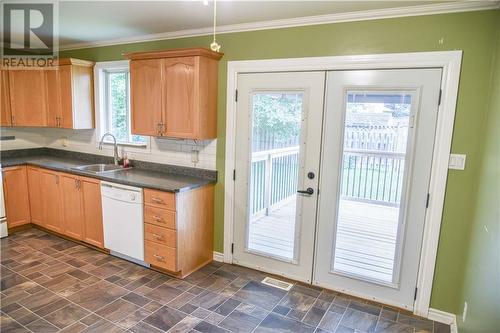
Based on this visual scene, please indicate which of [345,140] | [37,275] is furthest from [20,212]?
[345,140]

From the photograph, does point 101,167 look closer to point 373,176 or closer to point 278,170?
point 278,170

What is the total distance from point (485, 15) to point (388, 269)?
2078mm

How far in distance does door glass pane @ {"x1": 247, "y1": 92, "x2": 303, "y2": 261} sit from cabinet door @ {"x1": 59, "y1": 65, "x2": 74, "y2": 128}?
2.58 meters

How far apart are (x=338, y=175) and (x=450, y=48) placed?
1.28 meters

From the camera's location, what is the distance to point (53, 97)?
4.28 metres

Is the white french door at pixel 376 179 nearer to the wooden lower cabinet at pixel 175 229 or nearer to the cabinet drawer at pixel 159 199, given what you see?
the wooden lower cabinet at pixel 175 229

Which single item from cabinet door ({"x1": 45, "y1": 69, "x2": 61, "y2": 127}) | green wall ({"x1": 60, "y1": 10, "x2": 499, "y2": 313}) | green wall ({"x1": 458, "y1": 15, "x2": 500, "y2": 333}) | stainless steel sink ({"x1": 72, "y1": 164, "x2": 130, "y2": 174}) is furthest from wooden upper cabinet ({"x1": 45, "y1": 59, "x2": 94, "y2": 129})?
green wall ({"x1": 458, "y1": 15, "x2": 500, "y2": 333})

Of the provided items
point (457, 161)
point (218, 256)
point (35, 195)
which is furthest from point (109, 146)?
point (457, 161)

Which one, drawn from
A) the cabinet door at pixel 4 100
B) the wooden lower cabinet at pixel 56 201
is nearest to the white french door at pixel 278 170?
the wooden lower cabinet at pixel 56 201

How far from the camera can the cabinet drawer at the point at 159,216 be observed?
9.84ft

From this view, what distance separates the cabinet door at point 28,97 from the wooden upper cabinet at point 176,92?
1.82 meters

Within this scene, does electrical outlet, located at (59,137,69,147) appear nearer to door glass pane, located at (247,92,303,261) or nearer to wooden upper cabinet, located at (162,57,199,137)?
wooden upper cabinet, located at (162,57,199,137)

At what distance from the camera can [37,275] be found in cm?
308

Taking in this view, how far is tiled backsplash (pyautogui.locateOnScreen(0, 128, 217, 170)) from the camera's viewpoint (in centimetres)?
349
